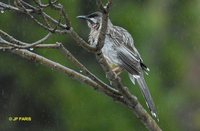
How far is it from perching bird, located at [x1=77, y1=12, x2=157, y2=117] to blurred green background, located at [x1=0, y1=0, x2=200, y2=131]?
107 cm

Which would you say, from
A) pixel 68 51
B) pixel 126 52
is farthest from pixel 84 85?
pixel 68 51

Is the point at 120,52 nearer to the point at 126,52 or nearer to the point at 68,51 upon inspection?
the point at 126,52

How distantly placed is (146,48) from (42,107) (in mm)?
1332

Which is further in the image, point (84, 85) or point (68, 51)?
point (84, 85)

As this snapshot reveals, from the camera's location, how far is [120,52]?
7.30 metres

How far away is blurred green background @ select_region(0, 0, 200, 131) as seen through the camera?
8.55 m

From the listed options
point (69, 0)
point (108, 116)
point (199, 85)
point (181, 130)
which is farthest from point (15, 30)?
point (199, 85)

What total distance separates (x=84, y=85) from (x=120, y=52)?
139 centimetres

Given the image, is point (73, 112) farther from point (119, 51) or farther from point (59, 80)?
point (119, 51)

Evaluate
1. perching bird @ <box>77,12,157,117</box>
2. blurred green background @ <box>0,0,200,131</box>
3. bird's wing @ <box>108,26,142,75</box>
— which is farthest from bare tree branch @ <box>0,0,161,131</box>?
blurred green background @ <box>0,0,200,131</box>

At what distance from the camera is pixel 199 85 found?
10.3m

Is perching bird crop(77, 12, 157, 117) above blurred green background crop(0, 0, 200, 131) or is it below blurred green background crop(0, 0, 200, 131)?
above

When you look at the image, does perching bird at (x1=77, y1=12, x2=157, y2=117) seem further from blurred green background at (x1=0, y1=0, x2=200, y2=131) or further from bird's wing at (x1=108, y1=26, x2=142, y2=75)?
blurred green background at (x1=0, y1=0, x2=200, y2=131)

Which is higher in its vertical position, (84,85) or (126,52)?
(126,52)
